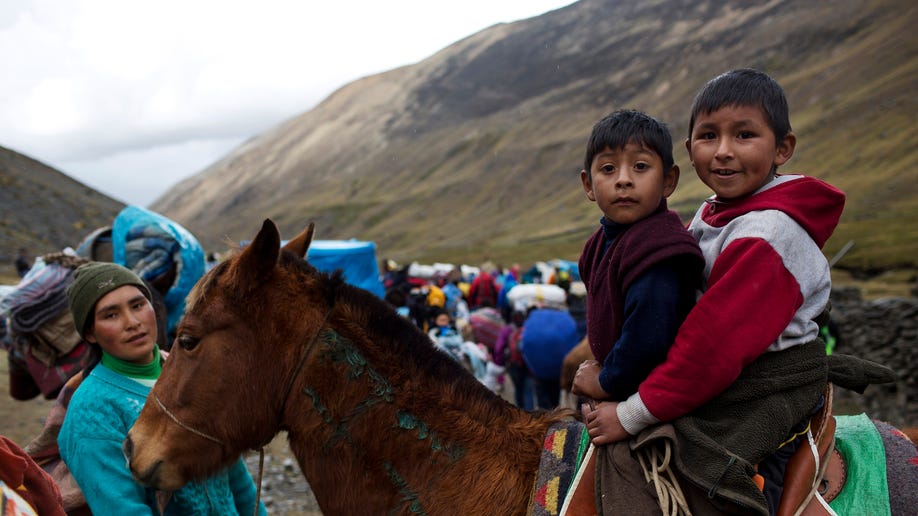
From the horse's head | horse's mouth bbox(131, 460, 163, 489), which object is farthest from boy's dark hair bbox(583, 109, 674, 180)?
horse's mouth bbox(131, 460, 163, 489)

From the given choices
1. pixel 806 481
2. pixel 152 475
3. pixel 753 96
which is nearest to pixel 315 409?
pixel 152 475

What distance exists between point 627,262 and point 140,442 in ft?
6.85

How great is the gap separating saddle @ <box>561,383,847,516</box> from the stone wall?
12.4 meters

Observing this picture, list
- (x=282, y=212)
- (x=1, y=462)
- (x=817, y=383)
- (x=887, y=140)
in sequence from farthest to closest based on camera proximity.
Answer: (x=282, y=212), (x=887, y=140), (x=817, y=383), (x=1, y=462)

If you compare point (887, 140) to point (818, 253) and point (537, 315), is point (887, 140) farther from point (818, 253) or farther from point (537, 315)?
point (818, 253)

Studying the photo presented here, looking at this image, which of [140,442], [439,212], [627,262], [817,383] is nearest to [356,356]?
[140,442]

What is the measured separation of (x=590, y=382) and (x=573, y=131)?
13089cm

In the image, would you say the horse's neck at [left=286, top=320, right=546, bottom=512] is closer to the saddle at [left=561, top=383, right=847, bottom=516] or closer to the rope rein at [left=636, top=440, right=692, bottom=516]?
the saddle at [left=561, top=383, right=847, bottom=516]

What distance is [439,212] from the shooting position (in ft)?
416

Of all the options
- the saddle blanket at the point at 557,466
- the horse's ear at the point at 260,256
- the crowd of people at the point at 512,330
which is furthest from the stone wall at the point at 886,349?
the horse's ear at the point at 260,256

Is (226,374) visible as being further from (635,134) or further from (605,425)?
(635,134)

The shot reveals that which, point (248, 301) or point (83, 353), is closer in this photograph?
point (248, 301)

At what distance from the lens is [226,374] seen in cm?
272

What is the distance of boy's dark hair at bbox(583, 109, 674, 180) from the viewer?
2598mm
